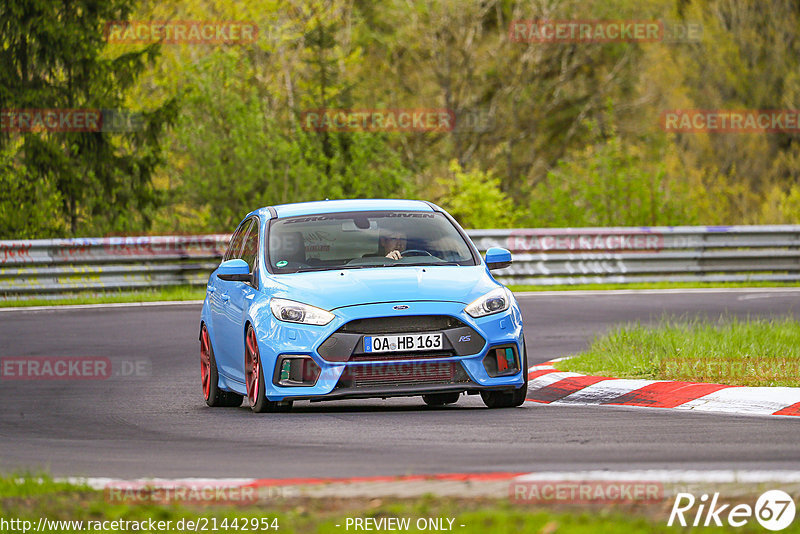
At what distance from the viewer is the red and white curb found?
10461mm

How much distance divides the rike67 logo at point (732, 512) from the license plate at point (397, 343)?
435 cm

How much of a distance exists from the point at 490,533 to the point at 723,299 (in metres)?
17.6

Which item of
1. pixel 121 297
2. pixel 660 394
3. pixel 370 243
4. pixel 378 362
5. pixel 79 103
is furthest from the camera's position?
pixel 79 103

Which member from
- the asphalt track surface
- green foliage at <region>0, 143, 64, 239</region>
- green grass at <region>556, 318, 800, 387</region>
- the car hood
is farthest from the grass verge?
the car hood

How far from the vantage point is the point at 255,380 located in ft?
35.9

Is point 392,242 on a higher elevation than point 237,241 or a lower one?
higher

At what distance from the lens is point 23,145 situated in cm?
3212

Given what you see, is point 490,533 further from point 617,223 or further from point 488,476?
point 617,223

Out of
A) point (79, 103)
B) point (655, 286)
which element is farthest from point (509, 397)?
point (79, 103)

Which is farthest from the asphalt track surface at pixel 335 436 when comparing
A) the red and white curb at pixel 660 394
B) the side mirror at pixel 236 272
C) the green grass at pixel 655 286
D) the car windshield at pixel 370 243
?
the green grass at pixel 655 286

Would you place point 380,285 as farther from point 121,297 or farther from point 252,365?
point 121,297

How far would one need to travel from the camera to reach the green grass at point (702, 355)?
11.8 metres

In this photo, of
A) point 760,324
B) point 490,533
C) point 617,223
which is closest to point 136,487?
point 490,533

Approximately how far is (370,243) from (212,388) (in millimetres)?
1739
